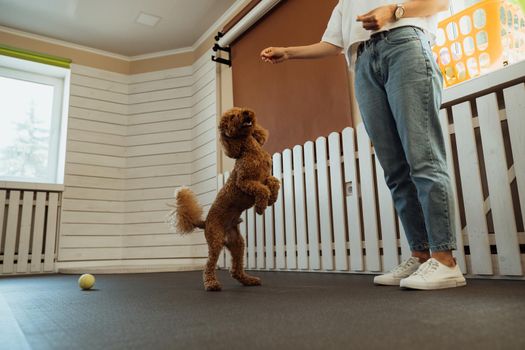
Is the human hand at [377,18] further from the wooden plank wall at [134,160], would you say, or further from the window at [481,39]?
the wooden plank wall at [134,160]

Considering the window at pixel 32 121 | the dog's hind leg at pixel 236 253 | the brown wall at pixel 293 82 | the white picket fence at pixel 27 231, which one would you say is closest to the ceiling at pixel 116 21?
the window at pixel 32 121

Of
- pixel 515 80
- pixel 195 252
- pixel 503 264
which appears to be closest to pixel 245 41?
pixel 195 252

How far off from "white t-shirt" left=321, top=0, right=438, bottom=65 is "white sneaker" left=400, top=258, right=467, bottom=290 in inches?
30.8

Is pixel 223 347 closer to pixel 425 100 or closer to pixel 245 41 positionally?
pixel 425 100

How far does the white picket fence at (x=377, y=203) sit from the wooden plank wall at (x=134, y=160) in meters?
1.25

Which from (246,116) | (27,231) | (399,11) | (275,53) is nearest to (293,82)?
(275,53)

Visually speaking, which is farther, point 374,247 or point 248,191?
point 374,247

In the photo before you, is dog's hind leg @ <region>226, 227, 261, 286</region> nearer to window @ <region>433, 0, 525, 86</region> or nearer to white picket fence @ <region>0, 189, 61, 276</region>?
window @ <region>433, 0, 525, 86</region>

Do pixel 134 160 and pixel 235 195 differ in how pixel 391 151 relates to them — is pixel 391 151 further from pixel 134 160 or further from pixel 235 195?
pixel 134 160

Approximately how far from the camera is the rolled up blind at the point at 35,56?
3807 millimetres

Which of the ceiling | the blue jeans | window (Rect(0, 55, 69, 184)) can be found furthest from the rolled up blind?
the blue jeans

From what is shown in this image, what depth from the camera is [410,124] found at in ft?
4.05

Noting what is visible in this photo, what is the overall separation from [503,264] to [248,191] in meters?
1.05

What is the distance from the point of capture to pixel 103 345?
2.07ft
